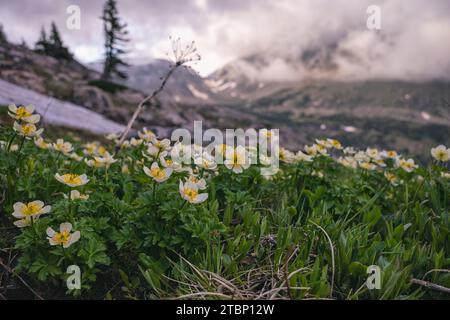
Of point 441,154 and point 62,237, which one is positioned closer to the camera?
point 62,237

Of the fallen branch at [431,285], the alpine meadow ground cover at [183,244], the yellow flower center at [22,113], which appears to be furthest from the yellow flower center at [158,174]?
the fallen branch at [431,285]

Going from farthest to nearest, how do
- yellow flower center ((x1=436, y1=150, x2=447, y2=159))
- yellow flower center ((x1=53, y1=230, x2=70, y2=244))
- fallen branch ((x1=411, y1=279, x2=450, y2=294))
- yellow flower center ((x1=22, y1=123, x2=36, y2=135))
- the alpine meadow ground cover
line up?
yellow flower center ((x1=436, y1=150, x2=447, y2=159)) < yellow flower center ((x1=22, y1=123, x2=36, y2=135)) < fallen branch ((x1=411, y1=279, x2=450, y2=294)) < the alpine meadow ground cover < yellow flower center ((x1=53, y1=230, x2=70, y2=244))

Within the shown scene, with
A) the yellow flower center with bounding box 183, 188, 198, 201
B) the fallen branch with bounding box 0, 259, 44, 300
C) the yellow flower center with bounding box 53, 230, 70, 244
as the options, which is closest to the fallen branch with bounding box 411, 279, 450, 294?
the yellow flower center with bounding box 183, 188, 198, 201

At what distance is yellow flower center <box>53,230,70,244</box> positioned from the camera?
6.81 ft

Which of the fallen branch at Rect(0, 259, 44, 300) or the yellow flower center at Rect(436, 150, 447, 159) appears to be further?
the yellow flower center at Rect(436, 150, 447, 159)

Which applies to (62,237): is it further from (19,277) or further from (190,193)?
(190,193)

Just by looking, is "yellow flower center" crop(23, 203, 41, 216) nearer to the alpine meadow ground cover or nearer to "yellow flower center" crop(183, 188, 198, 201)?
the alpine meadow ground cover

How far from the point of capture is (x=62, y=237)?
209 cm

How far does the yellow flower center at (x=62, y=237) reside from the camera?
208cm

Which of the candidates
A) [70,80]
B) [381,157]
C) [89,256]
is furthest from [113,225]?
[70,80]

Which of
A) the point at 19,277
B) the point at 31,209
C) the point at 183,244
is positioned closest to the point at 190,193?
the point at 183,244

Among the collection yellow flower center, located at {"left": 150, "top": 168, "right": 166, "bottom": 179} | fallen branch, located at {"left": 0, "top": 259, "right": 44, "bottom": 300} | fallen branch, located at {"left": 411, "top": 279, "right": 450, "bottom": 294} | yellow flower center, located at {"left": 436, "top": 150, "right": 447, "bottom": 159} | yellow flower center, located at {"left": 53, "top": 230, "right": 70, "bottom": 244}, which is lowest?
fallen branch, located at {"left": 411, "top": 279, "right": 450, "bottom": 294}

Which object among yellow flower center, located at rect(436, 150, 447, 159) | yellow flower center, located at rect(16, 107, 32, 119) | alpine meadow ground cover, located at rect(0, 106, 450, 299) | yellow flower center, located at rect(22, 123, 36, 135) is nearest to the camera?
alpine meadow ground cover, located at rect(0, 106, 450, 299)

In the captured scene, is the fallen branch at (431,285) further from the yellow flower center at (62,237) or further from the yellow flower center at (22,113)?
the yellow flower center at (22,113)
